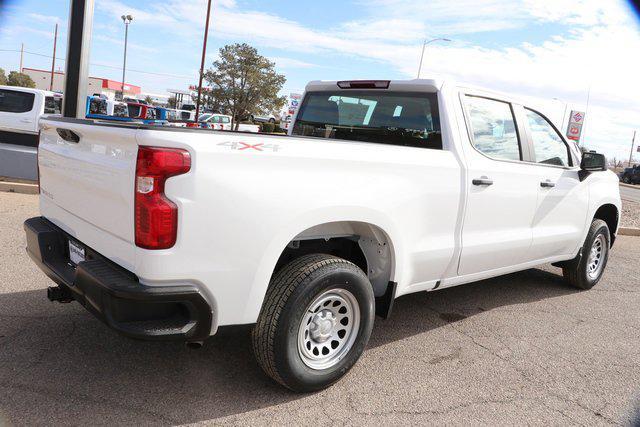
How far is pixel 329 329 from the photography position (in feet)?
10.7

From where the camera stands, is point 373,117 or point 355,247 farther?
point 373,117

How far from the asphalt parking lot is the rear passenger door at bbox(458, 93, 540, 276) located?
65 cm

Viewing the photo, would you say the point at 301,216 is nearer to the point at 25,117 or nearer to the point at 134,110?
the point at 25,117

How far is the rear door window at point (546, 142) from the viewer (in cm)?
469

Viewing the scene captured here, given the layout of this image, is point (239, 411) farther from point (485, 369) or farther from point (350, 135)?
point (350, 135)

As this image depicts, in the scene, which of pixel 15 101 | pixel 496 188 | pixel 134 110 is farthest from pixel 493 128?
pixel 134 110

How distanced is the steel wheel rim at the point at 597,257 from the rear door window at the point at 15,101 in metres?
13.0

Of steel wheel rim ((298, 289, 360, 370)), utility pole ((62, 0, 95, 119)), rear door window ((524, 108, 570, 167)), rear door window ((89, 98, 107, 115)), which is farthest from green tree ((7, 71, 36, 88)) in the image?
steel wheel rim ((298, 289, 360, 370))

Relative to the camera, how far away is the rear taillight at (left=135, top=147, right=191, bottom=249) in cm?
246

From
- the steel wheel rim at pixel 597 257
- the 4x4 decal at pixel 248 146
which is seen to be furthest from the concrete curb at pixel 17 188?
the steel wheel rim at pixel 597 257

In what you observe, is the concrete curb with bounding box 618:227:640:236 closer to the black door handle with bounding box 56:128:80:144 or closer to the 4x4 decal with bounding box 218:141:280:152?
the 4x4 decal with bounding box 218:141:280:152

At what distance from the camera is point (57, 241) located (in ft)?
Result: 10.7

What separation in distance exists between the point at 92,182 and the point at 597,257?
5.41 m

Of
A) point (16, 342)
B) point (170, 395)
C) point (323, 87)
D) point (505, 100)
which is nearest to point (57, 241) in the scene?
point (16, 342)
